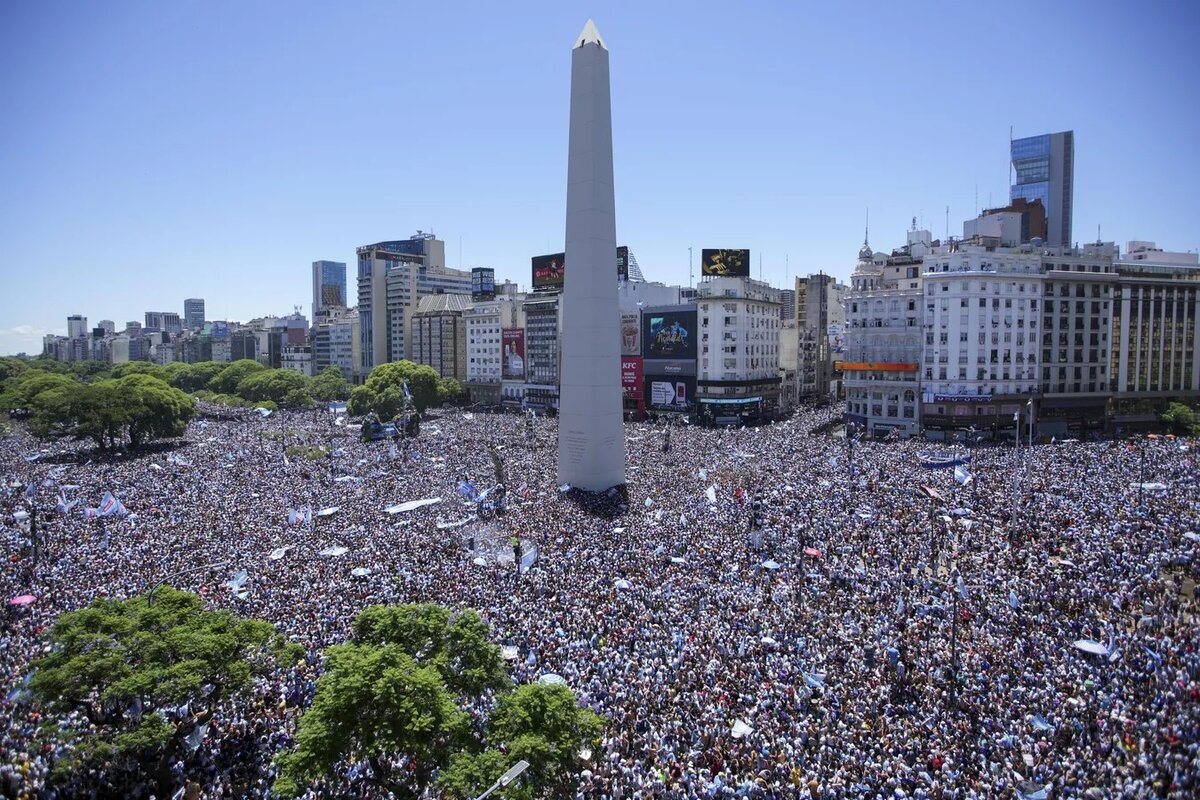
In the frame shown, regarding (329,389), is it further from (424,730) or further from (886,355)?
(424,730)

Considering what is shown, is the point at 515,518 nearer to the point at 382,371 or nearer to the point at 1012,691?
the point at 1012,691

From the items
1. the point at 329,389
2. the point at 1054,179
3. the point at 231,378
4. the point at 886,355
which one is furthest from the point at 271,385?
the point at 1054,179

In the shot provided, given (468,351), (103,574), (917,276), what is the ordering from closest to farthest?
(103,574)
(917,276)
(468,351)

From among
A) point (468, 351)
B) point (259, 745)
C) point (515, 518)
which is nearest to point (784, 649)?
point (259, 745)

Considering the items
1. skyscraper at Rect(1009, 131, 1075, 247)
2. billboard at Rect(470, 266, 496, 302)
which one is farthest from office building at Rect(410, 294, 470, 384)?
skyscraper at Rect(1009, 131, 1075, 247)

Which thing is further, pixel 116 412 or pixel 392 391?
pixel 392 391

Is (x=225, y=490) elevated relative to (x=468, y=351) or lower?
lower
